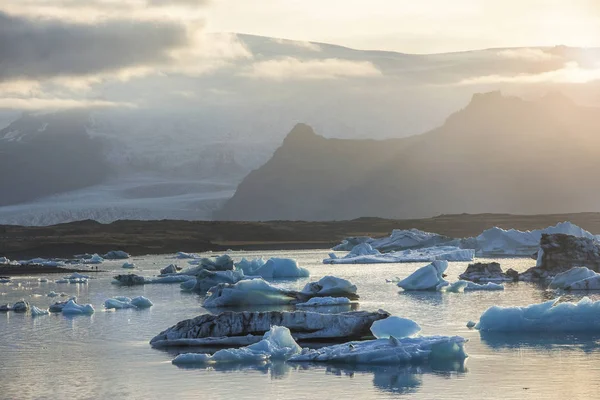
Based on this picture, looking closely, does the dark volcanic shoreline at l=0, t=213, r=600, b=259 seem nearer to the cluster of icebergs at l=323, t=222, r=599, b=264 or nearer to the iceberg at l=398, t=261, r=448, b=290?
the cluster of icebergs at l=323, t=222, r=599, b=264

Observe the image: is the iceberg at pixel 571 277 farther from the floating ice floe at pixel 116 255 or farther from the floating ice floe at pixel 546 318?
the floating ice floe at pixel 116 255

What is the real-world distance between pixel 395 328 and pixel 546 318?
4162 mm

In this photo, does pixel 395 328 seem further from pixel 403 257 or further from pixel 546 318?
pixel 403 257

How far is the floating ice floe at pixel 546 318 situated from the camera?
64.4 feet

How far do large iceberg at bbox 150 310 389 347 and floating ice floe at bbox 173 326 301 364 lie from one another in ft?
4.89

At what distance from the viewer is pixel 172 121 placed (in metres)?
107

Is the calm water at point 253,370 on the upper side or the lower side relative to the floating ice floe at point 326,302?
lower

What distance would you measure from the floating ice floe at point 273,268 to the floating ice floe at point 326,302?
35.7ft

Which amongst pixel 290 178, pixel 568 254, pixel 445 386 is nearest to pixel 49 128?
pixel 290 178

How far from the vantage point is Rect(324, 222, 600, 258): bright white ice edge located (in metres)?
47.9

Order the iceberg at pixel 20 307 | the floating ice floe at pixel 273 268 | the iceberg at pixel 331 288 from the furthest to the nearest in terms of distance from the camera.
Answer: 1. the floating ice floe at pixel 273 268
2. the iceberg at pixel 331 288
3. the iceberg at pixel 20 307

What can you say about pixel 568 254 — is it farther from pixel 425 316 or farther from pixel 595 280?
→ pixel 425 316

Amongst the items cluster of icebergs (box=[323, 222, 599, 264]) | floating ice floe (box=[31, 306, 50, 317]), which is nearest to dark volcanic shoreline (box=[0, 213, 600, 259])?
cluster of icebergs (box=[323, 222, 599, 264])

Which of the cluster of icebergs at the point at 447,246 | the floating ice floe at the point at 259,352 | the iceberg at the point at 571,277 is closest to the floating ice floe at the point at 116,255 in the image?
the cluster of icebergs at the point at 447,246
